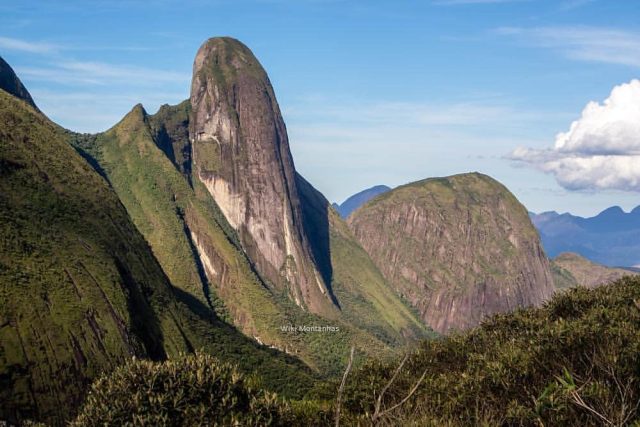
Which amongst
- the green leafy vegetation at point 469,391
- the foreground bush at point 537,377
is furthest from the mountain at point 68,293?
the green leafy vegetation at point 469,391

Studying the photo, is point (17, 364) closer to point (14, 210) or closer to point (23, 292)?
point (23, 292)

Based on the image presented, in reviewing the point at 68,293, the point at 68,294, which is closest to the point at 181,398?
the point at 68,294

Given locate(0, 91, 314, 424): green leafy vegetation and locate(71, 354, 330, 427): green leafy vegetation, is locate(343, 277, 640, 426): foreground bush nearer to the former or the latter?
locate(71, 354, 330, 427): green leafy vegetation

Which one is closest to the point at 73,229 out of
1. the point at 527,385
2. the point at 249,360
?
the point at 249,360

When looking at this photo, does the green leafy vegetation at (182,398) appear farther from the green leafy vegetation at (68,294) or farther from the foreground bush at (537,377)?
the green leafy vegetation at (68,294)

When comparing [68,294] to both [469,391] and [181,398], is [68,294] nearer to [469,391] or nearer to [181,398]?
[181,398]

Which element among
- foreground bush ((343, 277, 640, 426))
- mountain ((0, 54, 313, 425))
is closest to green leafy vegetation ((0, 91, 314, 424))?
mountain ((0, 54, 313, 425))

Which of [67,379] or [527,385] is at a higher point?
[527,385]
